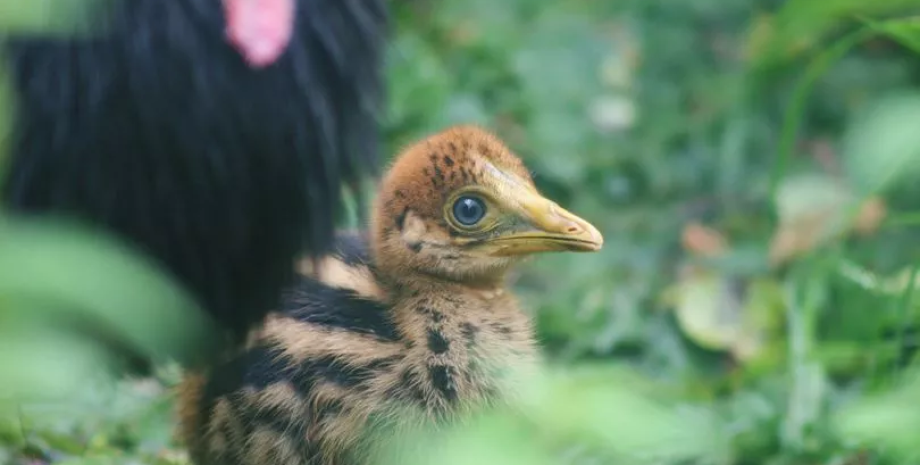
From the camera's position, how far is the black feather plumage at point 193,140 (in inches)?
63.4

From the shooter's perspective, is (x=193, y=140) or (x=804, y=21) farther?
(x=804, y=21)

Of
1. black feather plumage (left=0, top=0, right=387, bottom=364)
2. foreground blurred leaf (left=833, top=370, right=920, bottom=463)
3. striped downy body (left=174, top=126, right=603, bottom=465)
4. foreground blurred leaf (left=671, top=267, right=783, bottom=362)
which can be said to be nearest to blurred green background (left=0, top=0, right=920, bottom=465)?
foreground blurred leaf (left=671, top=267, right=783, bottom=362)

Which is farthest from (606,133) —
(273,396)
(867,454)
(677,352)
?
(273,396)

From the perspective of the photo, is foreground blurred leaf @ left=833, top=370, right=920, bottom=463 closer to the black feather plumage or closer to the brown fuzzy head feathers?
the brown fuzzy head feathers

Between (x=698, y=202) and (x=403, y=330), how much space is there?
4.83 ft

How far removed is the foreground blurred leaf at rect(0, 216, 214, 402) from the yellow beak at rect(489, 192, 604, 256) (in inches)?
35.5

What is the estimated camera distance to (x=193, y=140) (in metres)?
1.64

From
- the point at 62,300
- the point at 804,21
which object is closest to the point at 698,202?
the point at 804,21

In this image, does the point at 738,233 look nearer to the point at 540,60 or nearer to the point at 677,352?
the point at 677,352

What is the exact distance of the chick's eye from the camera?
1.47 meters

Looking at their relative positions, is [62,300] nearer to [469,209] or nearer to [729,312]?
[469,209]

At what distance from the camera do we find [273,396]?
1387 mm

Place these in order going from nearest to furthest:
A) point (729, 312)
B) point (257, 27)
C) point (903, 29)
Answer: point (903, 29), point (257, 27), point (729, 312)

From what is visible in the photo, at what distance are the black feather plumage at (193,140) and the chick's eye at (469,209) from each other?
33 cm
